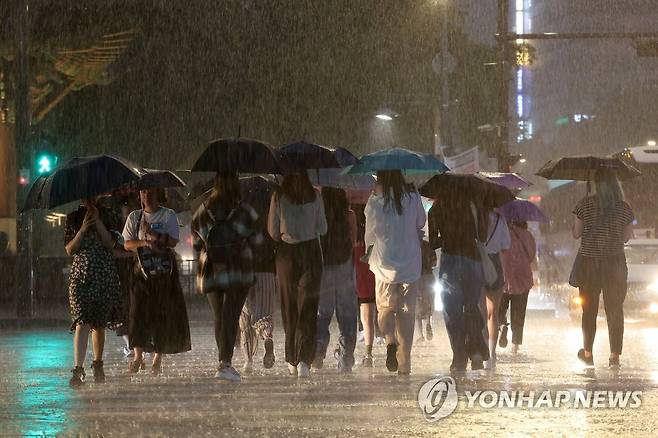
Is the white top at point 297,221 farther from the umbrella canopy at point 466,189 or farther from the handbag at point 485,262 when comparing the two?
the handbag at point 485,262

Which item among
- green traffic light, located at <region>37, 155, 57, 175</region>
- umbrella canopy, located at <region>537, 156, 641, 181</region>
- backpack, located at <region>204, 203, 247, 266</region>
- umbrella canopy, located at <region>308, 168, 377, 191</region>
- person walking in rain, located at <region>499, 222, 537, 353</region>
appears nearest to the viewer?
backpack, located at <region>204, 203, 247, 266</region>

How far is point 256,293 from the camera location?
562 inches

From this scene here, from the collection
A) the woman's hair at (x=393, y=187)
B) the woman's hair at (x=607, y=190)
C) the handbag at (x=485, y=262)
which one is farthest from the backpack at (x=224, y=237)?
the woman's hair at (x=607, y=190)

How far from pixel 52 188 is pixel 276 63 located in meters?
24.5

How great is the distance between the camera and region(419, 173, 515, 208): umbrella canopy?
44.7 ft

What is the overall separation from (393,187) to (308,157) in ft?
2.67

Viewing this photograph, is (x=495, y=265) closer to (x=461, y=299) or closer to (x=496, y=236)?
(x=496, y=236)

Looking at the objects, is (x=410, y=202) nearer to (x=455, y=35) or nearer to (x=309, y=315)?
(x=309, y=315)

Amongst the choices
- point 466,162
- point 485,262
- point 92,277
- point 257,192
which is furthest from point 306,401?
point 466,162

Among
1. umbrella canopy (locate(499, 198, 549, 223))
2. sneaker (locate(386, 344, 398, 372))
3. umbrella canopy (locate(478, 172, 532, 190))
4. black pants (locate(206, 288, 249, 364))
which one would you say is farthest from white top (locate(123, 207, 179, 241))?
→ umbrella canopy (locate(478, 172, 532, 190))

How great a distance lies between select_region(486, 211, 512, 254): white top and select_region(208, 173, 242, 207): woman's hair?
9.23 feet

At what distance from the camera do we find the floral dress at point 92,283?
12.6 m

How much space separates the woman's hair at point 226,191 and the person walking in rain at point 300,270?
1.74 feet

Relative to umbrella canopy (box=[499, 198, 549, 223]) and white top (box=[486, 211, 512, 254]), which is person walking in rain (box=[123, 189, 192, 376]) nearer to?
white top (box=[486, 211, 512, 254])
